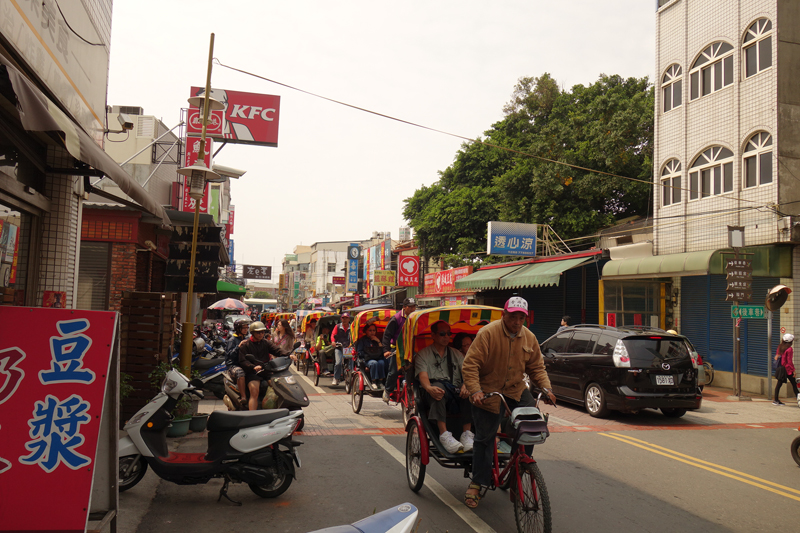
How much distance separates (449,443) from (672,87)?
18.7 m

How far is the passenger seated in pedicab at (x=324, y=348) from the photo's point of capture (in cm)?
1627

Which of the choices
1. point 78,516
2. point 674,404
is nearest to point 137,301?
point 78,516

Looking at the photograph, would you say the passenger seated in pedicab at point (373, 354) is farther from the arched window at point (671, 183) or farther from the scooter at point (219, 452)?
the arched window at point (671, 183)

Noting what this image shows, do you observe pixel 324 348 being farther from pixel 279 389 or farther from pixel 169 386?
pixel 169 386

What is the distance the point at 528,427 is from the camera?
4605mm

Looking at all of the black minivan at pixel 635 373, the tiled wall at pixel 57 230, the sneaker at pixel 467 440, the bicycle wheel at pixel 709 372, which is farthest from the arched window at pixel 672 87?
the tiled wall at pixel 57 230

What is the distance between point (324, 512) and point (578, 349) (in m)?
8.33

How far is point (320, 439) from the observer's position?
8727 mm

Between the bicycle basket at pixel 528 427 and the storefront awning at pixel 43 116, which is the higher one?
the storefront awning at pixel 43 116

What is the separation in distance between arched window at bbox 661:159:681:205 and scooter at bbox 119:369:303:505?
17.5 meters

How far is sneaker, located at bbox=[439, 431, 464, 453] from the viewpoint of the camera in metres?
5.47

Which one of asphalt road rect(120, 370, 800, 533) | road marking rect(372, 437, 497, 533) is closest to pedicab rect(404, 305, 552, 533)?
road marking rect(372, 437, 497, 533)

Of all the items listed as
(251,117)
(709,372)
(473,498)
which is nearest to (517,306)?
(473,498)

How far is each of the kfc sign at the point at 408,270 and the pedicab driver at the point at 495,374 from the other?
3231cm
